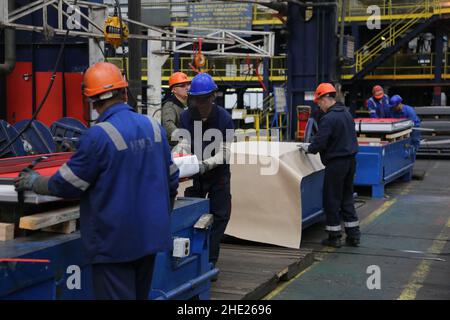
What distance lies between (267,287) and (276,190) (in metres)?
1.57

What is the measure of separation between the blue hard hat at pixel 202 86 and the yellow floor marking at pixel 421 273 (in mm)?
2501

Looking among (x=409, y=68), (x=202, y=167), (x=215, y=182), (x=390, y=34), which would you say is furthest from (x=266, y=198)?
(x=409, y=68)

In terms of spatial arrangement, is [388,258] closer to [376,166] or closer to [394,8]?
[376,166]

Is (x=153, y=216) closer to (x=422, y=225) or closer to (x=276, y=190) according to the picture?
(x=276, y=190)

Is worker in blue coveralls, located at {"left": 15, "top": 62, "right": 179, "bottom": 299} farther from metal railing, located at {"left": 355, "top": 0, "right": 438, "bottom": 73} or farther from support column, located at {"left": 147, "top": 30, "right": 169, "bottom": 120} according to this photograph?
metal railing, located at {"left": 355, "top": 0, "right": 438, "bottom": 73}

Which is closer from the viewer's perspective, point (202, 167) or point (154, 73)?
point (202, 167)

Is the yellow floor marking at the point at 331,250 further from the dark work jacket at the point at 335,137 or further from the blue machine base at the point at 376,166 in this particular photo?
the dark work jacket at the point at 335,137

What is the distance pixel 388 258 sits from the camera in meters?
6.65

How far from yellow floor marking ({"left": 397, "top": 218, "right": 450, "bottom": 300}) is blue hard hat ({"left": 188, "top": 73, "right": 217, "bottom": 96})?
98.5 inches

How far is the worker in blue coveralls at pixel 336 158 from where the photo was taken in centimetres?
687

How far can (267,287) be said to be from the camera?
526 cm

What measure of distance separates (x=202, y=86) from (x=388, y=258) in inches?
123

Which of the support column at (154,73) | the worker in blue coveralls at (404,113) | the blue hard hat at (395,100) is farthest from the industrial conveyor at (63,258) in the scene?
the worker in blue coveralls at (404,113)

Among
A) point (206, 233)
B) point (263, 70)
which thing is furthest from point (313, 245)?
point (263, 70)
